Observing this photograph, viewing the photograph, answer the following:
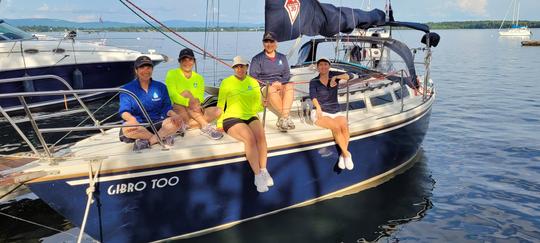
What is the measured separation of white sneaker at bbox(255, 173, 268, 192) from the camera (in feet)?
18.2

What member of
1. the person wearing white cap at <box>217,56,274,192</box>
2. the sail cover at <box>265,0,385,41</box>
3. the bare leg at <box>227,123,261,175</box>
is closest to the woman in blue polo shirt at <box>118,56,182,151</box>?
the person wearing white cap at <box>217,56,274,192</box>

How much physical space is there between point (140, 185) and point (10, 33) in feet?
39.4

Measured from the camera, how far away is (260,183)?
220 inches

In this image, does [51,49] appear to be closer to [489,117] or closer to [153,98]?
[153,98]

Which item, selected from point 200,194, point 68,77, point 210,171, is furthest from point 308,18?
point 68,77

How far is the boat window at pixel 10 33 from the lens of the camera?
14.1 metres

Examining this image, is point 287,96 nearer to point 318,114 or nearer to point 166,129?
point 318,114

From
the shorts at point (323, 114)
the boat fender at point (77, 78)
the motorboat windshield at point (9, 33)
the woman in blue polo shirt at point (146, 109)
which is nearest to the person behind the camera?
the woman in blue polo shirt at point (146, 109)

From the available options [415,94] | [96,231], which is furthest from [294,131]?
[415,94]

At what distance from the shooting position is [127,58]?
1619 cm

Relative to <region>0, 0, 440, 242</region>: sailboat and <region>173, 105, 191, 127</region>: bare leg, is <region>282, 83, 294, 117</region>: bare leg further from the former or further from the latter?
<region>173, 105, 191, 127</region>: bare leg

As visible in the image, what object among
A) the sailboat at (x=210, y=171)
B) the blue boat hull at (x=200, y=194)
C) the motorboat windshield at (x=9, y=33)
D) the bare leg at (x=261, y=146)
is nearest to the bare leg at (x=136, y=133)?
the sailboat at (x=210, y=171)

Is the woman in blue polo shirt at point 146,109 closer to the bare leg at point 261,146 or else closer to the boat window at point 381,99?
the bare leg at point 261,146

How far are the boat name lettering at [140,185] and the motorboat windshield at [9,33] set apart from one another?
1151 centimetres
